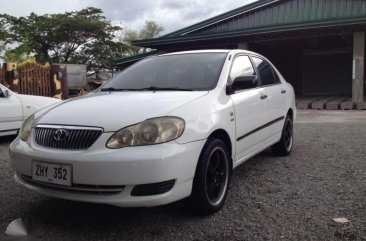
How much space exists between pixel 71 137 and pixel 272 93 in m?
2.86

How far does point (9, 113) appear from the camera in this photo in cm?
750

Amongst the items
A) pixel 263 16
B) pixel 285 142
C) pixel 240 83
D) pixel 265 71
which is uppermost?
pixel 263 16

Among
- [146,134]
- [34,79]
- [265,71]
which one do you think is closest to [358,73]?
[265,71]

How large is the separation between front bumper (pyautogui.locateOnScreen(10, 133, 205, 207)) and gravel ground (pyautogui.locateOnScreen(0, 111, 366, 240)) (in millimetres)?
326

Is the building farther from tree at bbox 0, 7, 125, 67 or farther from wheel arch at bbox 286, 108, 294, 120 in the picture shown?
tree at bbox 0, 7, 125, 67

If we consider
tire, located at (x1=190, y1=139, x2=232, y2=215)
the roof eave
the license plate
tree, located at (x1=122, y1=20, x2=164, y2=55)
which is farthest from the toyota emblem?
tree, located at (x1=122, y1=20, x2=164, y2=55)

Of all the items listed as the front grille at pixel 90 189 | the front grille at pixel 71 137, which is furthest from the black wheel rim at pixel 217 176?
the front grille at pixel 71 137

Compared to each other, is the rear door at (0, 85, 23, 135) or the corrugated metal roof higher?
the corrugated metal roof

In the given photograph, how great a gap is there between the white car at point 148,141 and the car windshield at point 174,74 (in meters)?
0.01

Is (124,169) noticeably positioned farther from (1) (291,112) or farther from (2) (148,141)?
(1) (291,112)

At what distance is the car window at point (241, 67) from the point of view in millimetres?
4125

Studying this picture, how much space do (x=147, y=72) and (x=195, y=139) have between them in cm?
148

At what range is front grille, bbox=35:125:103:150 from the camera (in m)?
2.91

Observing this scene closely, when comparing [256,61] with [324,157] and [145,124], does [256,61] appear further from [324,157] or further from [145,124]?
[145,124]
